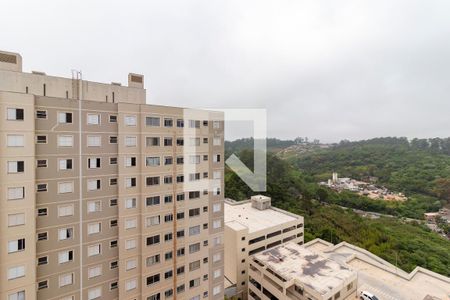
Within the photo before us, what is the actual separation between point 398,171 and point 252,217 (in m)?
68.0

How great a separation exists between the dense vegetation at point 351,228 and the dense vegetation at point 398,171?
7.60m

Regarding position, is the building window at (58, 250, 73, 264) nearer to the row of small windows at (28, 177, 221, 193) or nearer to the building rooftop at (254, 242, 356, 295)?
the row of small windows at (28, 177, 221, 193)

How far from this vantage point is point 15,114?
898 centimetres

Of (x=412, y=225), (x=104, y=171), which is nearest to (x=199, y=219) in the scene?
(x=104, y=171)

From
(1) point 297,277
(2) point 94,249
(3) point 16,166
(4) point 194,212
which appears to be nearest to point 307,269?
(1) point 297,277

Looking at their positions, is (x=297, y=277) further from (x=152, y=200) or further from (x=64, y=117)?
(x=64, y=117)

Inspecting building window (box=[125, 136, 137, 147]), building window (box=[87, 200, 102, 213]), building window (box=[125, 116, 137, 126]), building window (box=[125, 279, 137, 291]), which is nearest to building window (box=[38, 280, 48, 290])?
building window (box=[87, 200, 102, 213])

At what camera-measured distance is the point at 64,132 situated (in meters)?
10.1

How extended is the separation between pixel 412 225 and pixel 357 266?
3197 centimetres

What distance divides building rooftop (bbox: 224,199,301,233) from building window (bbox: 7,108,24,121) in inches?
Result: 753

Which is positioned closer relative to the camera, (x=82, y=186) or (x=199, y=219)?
(x=82, y=186)

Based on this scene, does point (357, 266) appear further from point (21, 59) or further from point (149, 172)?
point (21, 59)

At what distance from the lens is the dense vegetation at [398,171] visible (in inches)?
2122

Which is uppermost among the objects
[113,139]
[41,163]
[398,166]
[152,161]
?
[113,139]
